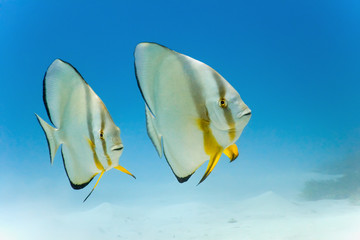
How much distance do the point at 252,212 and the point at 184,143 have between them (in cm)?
414

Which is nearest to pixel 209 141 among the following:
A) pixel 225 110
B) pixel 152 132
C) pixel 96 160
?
pixel 225 110

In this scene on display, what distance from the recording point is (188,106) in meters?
0.73

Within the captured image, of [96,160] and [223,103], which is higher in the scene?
[223,103]

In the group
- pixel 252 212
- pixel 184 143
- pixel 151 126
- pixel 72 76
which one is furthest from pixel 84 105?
pixel 252 212

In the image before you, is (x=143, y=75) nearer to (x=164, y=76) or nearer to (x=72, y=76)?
(x=164, y=76)

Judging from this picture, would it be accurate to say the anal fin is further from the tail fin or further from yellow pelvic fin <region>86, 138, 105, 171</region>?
the tail fin

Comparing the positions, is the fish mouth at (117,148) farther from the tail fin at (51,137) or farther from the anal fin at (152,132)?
the tail fin at (51,137)

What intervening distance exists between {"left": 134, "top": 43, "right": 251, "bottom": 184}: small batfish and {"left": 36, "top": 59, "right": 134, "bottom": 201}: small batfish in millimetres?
182

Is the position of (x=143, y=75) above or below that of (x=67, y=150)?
above

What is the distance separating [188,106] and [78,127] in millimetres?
396

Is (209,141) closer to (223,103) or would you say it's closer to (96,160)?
(223,103)

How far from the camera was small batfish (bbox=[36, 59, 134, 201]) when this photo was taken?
2.78ft

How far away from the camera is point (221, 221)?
4.02 meters

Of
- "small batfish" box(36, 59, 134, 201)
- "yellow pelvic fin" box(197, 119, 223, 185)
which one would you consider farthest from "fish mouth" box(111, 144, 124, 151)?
"yellow pelvic fin" box(197, 119, 223, 185)
